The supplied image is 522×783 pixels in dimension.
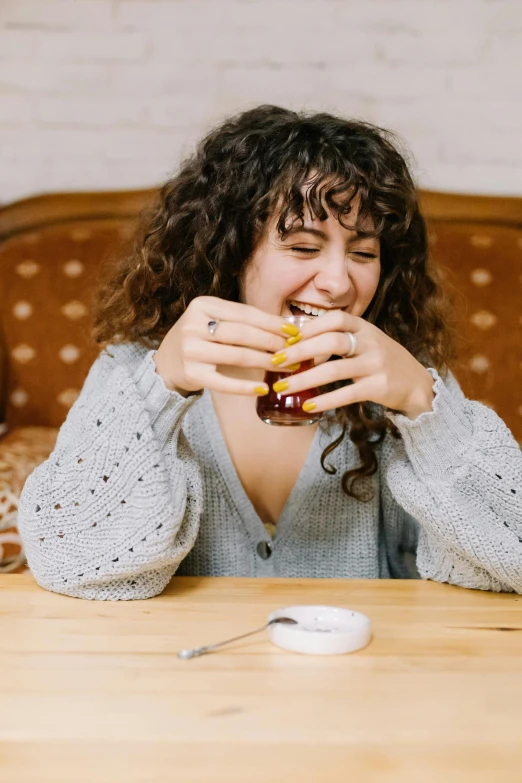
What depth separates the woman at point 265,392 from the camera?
44.7 inches

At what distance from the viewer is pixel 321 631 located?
2.99 ft

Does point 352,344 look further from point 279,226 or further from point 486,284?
point 486,284

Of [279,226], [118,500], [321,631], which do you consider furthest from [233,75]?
[321,631]

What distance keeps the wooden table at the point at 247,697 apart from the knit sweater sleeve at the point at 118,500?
0.16 ft

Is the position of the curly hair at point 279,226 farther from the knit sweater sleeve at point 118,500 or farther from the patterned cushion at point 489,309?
the patterned cushion at point 489,309

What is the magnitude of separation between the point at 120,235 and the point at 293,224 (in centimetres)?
125

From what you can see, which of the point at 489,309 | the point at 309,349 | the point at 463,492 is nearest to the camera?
the point at 309,349

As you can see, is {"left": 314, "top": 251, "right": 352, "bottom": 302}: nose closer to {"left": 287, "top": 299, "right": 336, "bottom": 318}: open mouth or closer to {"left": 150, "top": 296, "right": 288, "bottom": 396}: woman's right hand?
{"left": 287, "top": 299, "right": 336, "bottom": 318}: open mouth

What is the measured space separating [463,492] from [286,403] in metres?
0.31

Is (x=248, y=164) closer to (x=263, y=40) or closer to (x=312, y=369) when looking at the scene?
(x=312, y=369)

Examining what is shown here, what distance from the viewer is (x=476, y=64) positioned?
249 centimetres

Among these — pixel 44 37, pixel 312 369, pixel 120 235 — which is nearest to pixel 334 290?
pixel 312 369

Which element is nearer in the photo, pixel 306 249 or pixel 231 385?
pixel 231 385

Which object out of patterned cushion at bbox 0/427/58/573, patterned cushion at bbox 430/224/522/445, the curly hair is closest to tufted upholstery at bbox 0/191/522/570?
patterned cushion at bbox 430/224/522/445
